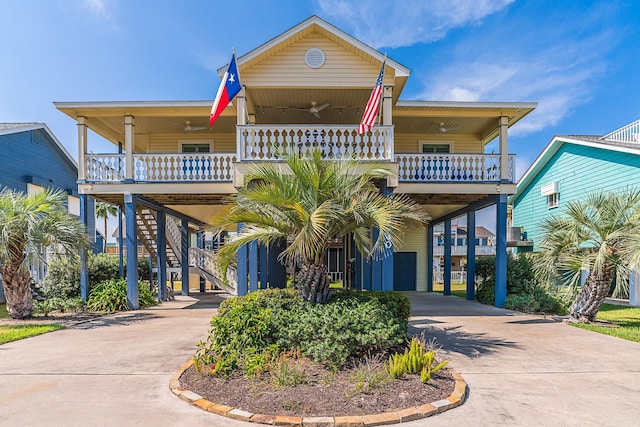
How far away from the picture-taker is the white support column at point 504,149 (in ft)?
34.8

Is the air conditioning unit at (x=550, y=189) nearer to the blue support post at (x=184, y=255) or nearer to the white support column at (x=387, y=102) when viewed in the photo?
the white support column at (x=387, y=102)

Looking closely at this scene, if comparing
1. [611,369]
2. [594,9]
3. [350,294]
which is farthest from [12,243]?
[594,9]

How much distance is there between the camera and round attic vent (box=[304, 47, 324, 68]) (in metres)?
9.80

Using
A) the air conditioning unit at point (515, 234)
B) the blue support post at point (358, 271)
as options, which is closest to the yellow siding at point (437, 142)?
the blue support post at point (358, 271)

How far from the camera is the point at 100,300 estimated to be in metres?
10.1

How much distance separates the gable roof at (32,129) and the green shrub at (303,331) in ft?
45.7

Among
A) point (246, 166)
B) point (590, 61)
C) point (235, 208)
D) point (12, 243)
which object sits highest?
point (590, 61)

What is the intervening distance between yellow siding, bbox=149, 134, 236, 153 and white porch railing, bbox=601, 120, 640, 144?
14.4 metres

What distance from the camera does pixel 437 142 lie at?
1347 centimetres

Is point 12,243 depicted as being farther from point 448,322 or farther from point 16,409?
point 448,322

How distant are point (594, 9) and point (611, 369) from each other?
10.8 m

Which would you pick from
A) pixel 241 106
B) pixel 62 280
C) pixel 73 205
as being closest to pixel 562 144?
pixel 241 106

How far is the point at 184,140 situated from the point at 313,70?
19.5 feet

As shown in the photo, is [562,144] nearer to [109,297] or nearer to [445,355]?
[445,355]
